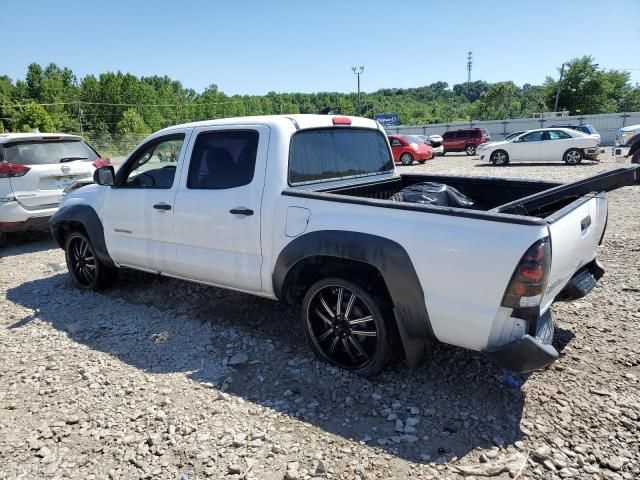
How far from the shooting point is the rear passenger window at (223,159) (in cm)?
385

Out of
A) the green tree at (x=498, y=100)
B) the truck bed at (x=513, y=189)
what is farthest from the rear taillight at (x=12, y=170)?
the green tree at (x=498, y=100)

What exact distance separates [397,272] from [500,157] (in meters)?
20.0

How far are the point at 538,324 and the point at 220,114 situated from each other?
297 ft

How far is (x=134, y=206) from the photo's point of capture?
468cm

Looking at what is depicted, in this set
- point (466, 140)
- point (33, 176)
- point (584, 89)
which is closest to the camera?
point (33, 176)

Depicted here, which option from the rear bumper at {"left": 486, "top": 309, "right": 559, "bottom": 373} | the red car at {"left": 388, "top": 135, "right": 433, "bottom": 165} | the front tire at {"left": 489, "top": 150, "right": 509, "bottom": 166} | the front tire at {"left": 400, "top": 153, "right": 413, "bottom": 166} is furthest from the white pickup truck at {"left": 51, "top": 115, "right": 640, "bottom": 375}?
the front tire at {"left": 400, "top": 153, "right": 413, "bottom": 166}

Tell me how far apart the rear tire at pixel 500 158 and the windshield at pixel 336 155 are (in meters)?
17.9

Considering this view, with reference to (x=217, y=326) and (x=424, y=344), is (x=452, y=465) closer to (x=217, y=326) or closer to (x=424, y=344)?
(x=424, y=344)

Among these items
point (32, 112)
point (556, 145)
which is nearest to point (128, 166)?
point (556, 145)

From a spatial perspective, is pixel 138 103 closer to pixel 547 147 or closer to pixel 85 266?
pixel 547 147

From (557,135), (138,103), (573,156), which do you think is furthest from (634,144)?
(138,103)

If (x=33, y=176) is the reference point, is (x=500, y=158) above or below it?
below

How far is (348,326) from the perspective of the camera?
346cm

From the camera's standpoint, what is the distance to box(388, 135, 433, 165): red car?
2336cm
